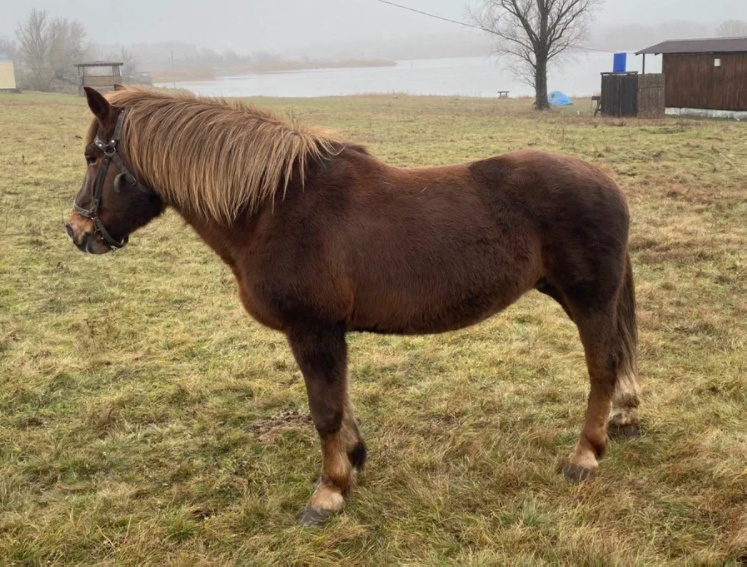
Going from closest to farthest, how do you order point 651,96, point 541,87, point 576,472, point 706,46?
1. point 576,472
2. point 651,96
3. point 706,46
4. point 541,87

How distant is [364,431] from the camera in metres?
3.90

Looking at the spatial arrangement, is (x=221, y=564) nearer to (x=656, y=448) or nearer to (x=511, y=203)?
(x=511, y=203)

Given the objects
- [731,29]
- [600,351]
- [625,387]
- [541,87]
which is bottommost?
[625,387]

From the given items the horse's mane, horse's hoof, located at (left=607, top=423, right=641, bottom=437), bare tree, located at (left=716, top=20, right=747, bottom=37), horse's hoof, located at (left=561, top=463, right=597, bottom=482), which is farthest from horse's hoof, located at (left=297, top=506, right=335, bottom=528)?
bare tree, located at (left=716, top=20, right=747, bottom=37)

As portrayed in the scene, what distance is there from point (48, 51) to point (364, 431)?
76.9 meters

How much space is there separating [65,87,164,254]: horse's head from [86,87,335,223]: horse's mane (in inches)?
1.9

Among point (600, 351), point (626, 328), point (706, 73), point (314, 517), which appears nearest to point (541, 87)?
point (706, 73)

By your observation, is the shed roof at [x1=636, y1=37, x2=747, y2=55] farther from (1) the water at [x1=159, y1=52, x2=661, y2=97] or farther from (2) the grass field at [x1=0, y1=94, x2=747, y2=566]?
(2) the grass field at [x1=0, y1=94, x2=747, y2=566]

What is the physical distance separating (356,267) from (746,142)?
54.0 ft

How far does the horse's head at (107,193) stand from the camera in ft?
10.1

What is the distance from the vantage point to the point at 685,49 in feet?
85.1

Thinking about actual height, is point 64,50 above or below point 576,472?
above

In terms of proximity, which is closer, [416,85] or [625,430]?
[625,430]

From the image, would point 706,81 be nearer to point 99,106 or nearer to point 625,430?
point 625,430
